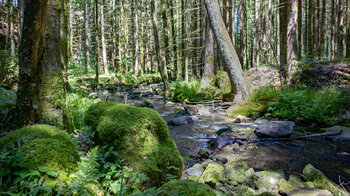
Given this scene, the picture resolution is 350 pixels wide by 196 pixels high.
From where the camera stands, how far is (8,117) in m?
3.31

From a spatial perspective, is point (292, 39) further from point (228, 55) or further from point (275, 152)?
point (275, 152)

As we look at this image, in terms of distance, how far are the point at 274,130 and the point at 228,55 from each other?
14.5 feet

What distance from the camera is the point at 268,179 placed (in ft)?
10.5

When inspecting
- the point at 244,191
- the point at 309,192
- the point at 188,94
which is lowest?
the point at 244,191

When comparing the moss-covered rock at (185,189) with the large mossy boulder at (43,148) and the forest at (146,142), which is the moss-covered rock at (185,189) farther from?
the large mossy boulder at (43,148)

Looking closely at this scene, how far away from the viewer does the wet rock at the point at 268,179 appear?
122 inches

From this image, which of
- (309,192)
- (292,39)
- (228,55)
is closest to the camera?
(309,192)

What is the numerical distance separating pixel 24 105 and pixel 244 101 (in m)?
7.45

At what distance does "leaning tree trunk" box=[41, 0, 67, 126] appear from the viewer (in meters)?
3.66

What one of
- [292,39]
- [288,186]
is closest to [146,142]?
[288,186]

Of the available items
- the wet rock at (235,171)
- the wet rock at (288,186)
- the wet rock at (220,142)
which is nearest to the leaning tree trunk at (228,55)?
the wet rock at (220,142)

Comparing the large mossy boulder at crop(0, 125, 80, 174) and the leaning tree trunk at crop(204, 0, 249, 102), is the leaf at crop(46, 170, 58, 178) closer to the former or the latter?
the large mossy boulder at crop(0, 125, 80, 174)

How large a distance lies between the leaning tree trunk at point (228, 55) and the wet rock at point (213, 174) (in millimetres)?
5526

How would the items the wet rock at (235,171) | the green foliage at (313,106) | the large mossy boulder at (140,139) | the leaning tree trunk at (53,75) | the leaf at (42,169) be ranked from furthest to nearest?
1. the green foliage at (313,106)
2. the leaning tree trunk at (53,75)
3. the wet rock at (235,171)
4. the large mossy boulder at (140,139)
5. the leaf at (42,169)
